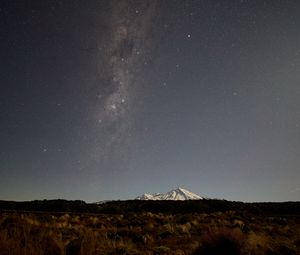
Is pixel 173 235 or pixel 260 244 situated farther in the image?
pixel 173 235

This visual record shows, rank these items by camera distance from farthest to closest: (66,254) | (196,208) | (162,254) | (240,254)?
1. (196,208)
2. (162,254)
3. (240,254)
4. (66,254)

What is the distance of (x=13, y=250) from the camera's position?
15.0 feet

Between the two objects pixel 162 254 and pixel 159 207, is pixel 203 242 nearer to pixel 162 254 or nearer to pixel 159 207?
pixel 162 254

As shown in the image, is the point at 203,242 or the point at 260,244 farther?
the point at 260,244

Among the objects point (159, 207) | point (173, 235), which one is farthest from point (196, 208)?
point (173, 235)

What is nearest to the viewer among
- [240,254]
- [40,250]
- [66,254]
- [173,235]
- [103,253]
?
[40,250]

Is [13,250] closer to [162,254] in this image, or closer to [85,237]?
[85,237]

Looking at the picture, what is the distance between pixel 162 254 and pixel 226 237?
6.19 ft

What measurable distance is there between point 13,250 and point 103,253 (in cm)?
295

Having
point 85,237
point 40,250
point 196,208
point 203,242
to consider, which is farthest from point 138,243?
point 196,208

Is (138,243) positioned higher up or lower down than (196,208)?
lower down

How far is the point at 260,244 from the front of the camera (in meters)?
9.86

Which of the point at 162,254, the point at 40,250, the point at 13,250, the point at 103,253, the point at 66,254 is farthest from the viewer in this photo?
the point at 162,254

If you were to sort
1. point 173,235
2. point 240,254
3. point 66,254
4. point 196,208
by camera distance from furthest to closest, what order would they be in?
1. point 196,208
2. point 173,235
3. point 240,254
4. point 66,254
